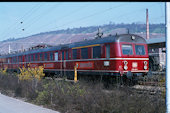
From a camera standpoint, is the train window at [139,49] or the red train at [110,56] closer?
the red train at [110,56]

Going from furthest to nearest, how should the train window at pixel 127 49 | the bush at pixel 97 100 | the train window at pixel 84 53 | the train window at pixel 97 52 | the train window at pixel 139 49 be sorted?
the train window at pixel 84 53
the train window at pixel 139 49
the train window at pixel 97 52
the train window at pixel 127 49
the bush at pixel 97 100

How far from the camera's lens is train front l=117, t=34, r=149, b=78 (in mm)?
14797

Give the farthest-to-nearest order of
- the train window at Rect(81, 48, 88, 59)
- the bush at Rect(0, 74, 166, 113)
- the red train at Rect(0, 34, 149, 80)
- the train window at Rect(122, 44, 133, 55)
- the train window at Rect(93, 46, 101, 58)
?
1. the train window at Rect(81, 48, 88, 59)
2. the train window at Rect(93, 46, 101, 58)
3. the train window at Rect(122, 44, 133, 55)
4. the red train at Rect(0, 34, 149, 80)
5. the bush at Rect(0, 74, 166, 113)

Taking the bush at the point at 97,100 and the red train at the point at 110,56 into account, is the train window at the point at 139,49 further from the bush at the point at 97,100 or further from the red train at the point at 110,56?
the bush at the point at 97,100

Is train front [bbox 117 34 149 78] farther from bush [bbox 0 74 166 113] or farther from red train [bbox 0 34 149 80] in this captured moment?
bush [bbox 0 74 166 113]

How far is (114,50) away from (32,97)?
5.66m

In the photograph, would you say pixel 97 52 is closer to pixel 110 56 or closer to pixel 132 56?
pixel 110 56

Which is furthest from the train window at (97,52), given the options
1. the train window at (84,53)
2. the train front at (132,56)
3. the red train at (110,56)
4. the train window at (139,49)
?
the train window at (139,49)

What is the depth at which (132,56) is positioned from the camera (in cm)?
1543

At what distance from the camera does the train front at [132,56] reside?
14.8m

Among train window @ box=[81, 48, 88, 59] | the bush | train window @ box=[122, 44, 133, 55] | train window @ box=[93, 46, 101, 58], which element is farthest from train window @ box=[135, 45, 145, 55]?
the bush

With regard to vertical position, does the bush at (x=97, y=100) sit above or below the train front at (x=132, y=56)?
below

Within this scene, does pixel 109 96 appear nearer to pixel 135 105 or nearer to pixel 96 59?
pixel 135 105

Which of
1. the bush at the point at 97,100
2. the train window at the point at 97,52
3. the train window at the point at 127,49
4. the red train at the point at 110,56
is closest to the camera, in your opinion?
the bush at the point at 97,100
